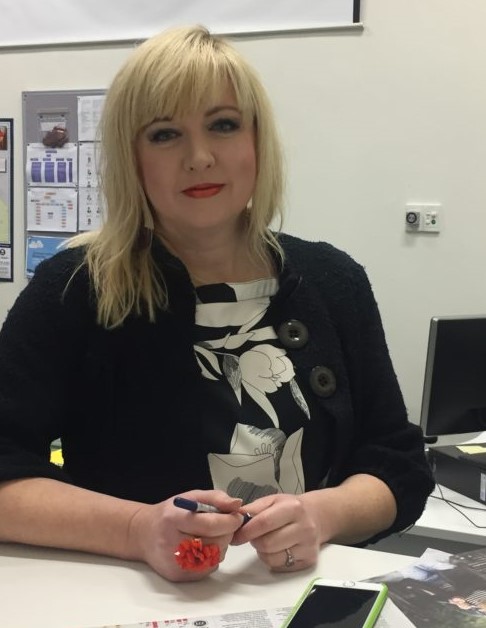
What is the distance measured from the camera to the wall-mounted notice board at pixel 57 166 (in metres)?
2.98

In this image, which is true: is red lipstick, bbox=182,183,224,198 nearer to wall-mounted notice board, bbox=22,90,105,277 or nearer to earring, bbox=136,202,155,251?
earring, bbox=136,202,155,251

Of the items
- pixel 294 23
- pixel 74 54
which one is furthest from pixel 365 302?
pixel 74 54

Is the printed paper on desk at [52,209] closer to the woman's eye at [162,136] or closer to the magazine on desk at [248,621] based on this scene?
the woman's eye at [162,136]

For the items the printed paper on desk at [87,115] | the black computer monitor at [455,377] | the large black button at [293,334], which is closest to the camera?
the large black button at [293,334]

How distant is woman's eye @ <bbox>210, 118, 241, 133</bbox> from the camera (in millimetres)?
1076

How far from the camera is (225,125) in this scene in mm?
1091

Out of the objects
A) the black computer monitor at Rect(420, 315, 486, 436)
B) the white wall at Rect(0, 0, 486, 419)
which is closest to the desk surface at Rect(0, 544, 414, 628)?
the black computer monitor at Rect(420, 315, 486, 436)

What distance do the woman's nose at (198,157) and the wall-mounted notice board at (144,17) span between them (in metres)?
1.75

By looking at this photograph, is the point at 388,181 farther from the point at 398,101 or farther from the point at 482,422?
the point at 482,422

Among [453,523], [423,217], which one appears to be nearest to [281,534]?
[453,523]

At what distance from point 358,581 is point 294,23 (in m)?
2.36

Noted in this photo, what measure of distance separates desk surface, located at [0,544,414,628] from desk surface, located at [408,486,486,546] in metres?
0.98

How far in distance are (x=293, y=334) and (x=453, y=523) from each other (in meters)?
0.97

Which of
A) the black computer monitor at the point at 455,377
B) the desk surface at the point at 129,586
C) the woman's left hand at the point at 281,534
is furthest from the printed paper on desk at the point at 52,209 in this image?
the woman's left hand at the point at 281,534
